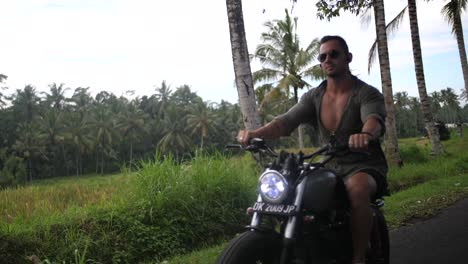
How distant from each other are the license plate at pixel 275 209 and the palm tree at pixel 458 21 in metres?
16.5

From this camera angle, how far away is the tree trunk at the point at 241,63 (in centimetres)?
771

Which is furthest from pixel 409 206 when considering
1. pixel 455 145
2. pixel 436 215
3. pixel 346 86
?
pixel 455 145

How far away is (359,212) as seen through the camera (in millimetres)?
2959

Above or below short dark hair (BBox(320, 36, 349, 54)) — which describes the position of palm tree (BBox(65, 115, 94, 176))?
above

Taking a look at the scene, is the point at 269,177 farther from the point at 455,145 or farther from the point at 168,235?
the point at 455,145

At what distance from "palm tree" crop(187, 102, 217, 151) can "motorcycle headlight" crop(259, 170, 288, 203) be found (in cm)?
5748

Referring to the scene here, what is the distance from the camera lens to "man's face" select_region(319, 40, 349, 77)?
10.7ft

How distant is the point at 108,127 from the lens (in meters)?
62.3

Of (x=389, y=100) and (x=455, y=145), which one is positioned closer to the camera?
(x=389, y=100)

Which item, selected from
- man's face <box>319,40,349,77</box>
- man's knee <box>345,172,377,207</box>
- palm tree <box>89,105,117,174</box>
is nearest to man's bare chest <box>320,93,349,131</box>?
man's face <box>319,40,349,77</box>

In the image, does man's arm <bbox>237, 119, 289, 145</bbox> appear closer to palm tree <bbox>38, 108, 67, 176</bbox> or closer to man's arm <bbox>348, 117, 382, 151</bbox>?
man's arm <bbox>348, 117, 382, 151</bbox>

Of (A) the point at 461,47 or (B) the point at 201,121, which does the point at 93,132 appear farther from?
(A) the point at 461,47

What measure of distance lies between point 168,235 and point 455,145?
17.3 meters

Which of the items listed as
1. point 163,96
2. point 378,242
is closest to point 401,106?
point 163,96
